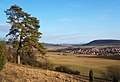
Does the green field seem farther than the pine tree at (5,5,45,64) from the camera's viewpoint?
Yes

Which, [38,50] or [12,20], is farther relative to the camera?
[38,50]

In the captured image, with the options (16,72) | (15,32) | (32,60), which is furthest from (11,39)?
(16,72)

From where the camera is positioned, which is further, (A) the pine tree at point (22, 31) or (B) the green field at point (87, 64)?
(B) the green field at point (87, 64)

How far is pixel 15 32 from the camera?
43.8 metres

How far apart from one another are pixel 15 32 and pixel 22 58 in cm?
799

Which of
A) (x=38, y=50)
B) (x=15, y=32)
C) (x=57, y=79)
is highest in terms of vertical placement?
(x=15, y=32)

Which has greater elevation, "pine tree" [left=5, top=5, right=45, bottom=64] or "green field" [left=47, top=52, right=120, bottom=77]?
"pine tree" [left=5, top=5, right=45, bottom=64]

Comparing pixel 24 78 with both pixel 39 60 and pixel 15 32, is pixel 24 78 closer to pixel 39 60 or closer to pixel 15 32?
pixel 15 32

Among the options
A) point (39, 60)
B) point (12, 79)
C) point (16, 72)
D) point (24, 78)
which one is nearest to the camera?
point (12, 79)

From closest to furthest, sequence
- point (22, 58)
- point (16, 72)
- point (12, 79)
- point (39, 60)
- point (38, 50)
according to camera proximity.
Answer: point (12, 79) → point (16, 72) → point (38, 50) → point (22, 58) → point (39, 60)

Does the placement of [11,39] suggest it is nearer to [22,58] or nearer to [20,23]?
[20,23]

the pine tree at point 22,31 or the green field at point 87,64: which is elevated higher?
the pine tree at point 22,31

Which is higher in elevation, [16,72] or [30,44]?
[30,44]

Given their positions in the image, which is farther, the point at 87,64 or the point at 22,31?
the point at 87,64
